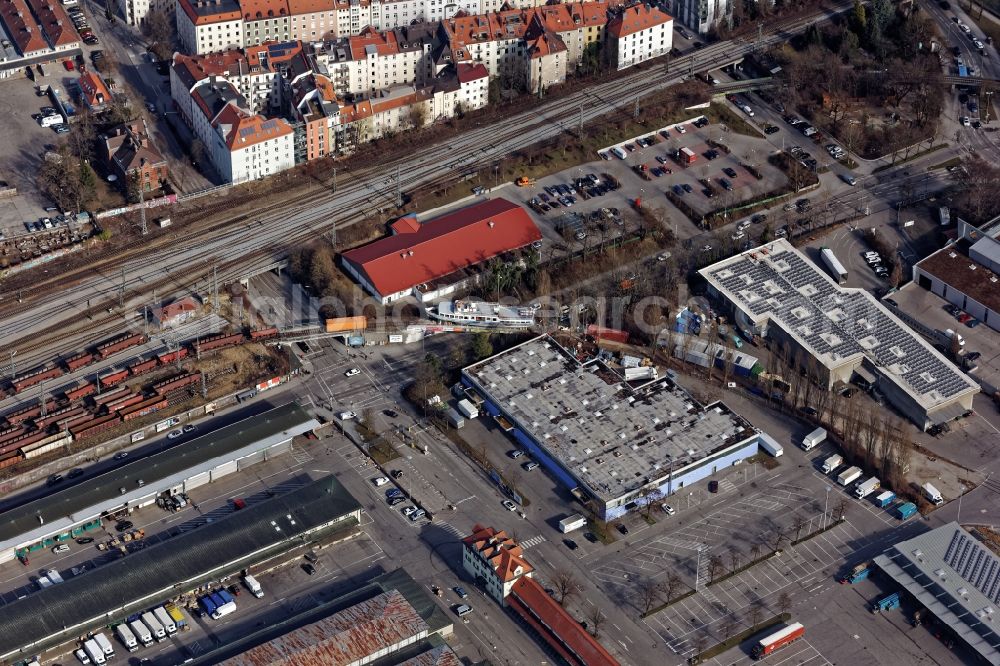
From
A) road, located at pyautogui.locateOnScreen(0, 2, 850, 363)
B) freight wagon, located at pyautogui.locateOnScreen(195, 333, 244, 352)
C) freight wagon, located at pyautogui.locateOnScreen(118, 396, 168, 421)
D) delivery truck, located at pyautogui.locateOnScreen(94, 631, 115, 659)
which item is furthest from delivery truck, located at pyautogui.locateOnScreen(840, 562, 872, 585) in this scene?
road, located at pyautogui.locateOnScreen(0, 2, 850, 363)

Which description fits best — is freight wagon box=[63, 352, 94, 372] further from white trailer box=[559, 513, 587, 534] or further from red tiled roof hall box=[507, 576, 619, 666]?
red tiled roof hall box=[507, 576, 619, 666]

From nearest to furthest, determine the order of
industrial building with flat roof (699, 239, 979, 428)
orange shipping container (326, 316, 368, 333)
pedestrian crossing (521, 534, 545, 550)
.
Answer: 1. pedestrian crossing (521, 534, 545, 550)
2. industrial building with flat roof (699, 239, 979, 428)
3. orange shipping container (326, 316, 368, 333)

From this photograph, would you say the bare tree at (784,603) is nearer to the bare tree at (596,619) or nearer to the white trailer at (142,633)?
the bare tree at (596,619)

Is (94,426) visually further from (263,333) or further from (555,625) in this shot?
(555,625)

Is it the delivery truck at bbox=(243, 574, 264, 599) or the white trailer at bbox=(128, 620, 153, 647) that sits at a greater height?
the delivery truck at bbox=(243, 574, 264, 599)

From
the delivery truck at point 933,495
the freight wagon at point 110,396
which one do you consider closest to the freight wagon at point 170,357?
the freight wagon at point 110,396

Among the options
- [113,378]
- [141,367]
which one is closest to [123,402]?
[113,378]

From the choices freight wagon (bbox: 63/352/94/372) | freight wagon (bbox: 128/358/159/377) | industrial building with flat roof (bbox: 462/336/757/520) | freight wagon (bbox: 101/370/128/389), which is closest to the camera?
industrial building with flat roof (bbox: 462/336/757/520)
